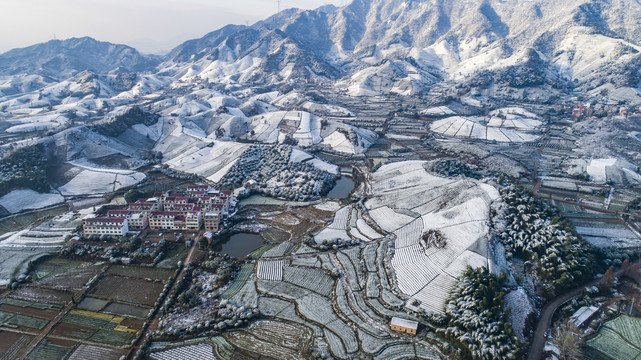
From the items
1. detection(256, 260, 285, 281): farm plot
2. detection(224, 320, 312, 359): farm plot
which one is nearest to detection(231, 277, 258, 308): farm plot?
detection(256, 260, 285, 281): farm plot

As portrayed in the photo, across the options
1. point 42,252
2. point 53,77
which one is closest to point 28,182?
point 42,252

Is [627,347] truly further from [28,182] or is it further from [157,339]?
[28,182]

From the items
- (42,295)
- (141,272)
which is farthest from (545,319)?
(42,295)

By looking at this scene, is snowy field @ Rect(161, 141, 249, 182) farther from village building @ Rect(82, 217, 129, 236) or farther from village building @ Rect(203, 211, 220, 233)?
village building @ Rect(82, 217, 129, 236)

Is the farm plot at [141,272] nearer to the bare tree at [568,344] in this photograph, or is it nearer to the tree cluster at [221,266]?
the tree cluster at [221,266]

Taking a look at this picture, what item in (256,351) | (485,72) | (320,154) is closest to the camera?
(256,351)

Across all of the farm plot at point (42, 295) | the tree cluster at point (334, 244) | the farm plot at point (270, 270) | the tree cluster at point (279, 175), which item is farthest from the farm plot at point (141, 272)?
the tree cluster at point (279, 175)

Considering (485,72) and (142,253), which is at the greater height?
(485,72)

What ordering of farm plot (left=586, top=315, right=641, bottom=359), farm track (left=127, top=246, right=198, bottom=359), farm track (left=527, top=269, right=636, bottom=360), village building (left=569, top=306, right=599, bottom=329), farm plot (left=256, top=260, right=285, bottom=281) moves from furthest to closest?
farm plot (left=256, top=260, right=285, bottom=281), village building (left=569, top=306, right=599, bottom=329), farm plot (left=586, top=315, right=641, bottom=359), farm track (left=527, top=269, right=636, bottom=360), farm track (left=127, top=246, right=198, bottom=359)
